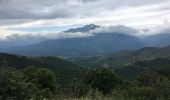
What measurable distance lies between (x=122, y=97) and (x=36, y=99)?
286cm

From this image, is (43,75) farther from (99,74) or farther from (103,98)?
(103,98)

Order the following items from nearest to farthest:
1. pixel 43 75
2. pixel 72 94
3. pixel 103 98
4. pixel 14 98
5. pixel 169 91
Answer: pixel 14 98 < pixel 103 98 < pixel 72 94 < pixel 169 91 < pixel 43 75

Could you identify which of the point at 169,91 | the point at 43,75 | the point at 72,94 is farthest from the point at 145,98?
the point at 43,75

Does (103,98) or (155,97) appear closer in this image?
(103,98)

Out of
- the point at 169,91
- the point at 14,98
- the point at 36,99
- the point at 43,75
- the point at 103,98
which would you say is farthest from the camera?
the point at 43,75

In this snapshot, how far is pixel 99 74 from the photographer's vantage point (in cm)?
6009

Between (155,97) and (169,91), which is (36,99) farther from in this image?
(169,91)

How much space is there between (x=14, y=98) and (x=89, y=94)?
2.52 meters

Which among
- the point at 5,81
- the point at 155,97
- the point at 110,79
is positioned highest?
the point at 5,81

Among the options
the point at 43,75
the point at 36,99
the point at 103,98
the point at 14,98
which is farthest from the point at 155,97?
the point at 43,75

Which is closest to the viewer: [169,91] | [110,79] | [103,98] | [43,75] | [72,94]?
[103,98]

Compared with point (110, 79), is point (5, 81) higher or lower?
higher

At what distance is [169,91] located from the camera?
12.5 metres

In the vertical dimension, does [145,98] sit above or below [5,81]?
below
